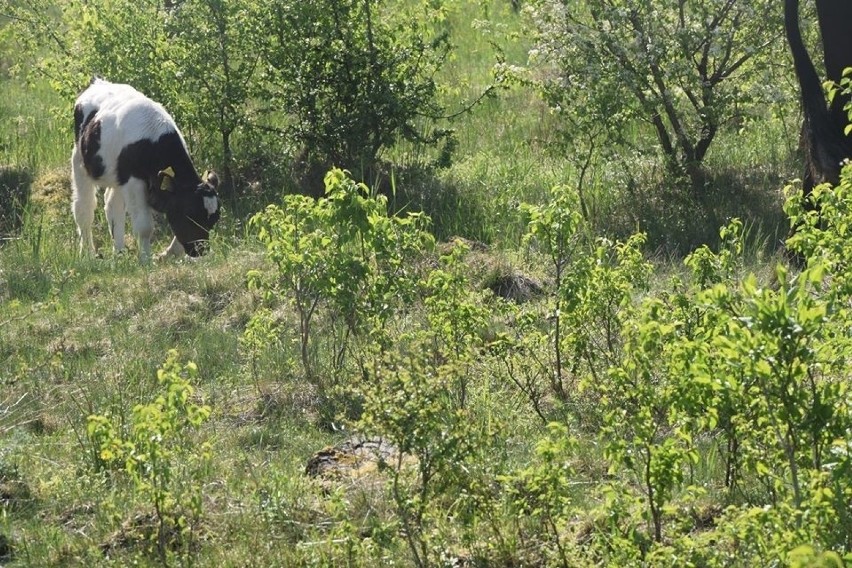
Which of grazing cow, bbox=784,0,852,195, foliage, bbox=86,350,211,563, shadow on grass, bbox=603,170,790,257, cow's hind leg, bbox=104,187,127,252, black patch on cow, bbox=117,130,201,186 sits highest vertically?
grazing cow, bbox=784,0,852,195

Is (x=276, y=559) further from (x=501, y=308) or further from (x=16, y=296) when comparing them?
(x=16, y=296)

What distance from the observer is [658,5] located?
40.9ft

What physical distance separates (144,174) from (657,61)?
4845 mm

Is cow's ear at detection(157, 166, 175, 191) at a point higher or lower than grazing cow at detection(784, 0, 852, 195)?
lower

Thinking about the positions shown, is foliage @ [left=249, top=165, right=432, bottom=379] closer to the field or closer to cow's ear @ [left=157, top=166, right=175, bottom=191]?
the field

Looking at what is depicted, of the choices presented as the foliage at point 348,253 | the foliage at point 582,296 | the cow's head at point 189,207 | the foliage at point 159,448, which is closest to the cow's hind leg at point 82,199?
the cow's head at point 189,207

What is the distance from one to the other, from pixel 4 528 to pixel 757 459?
3.41 metres

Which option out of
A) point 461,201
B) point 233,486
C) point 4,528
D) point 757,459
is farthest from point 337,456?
point 461,201

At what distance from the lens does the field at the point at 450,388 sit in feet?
17.1

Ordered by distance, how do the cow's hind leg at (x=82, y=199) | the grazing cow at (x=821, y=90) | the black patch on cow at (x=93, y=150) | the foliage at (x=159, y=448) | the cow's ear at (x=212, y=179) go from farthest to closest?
the cow's hind leg at (x=82, y=199) → the cow's ear at (x=212, y=179) → the black patch on cow at (x=93, y=150) → the grazing cow at (x=821, y=90) → the foliage at (x=159, y=448)

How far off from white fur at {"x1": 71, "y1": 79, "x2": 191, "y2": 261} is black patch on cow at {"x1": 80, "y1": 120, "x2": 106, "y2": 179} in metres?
0.04

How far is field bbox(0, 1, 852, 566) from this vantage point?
5215mm

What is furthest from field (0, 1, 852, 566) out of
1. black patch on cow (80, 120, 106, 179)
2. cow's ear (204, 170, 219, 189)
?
black patch on cow (80, 120, 106, 179)

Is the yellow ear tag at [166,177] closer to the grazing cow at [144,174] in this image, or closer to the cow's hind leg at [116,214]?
the grazing cow at [144,174]
